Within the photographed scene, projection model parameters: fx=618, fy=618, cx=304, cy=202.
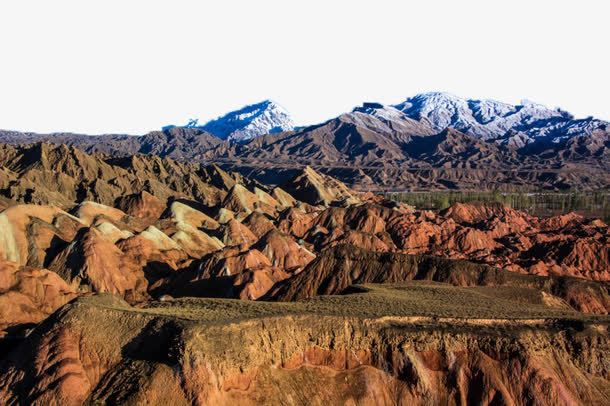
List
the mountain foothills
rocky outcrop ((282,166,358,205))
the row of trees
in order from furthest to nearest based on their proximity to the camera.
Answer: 1. the row of trees
2. rocky outcrop ((282,166,358,205))
3. the mountain foothills

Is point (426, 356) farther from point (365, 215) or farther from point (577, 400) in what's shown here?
point (365, 215)

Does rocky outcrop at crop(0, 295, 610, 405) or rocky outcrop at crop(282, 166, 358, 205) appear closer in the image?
rocky outcrop at crop(0, 295, 610, 405)

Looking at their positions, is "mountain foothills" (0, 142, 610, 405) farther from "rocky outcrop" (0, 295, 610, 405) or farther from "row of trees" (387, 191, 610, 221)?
"row of trees" (387, 191, 610, 221)

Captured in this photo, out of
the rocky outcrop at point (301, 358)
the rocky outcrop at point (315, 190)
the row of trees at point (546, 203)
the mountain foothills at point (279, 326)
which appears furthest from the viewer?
the row of trees at point (546, 203)

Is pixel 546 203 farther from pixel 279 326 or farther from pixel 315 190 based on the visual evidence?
pixel 279 326

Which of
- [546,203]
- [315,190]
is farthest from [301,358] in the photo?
[546,203]

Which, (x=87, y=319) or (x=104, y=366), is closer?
(x=104, y=366)

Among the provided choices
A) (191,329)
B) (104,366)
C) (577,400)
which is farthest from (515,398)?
(104,366)

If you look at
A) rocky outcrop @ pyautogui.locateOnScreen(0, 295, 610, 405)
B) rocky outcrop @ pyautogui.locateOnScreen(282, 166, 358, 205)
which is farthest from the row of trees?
rocky outcrop @ pyautogui.locateOnScreen(0, 295, 610, 405)

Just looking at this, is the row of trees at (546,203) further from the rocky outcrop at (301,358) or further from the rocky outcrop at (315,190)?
the rocky outcrop at (301,358)

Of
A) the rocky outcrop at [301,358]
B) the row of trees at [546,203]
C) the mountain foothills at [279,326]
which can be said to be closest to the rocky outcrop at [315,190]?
the row of trees at [546,203]

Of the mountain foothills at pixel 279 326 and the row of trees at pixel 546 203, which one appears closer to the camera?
the mountain foothills at pixel 279 326
